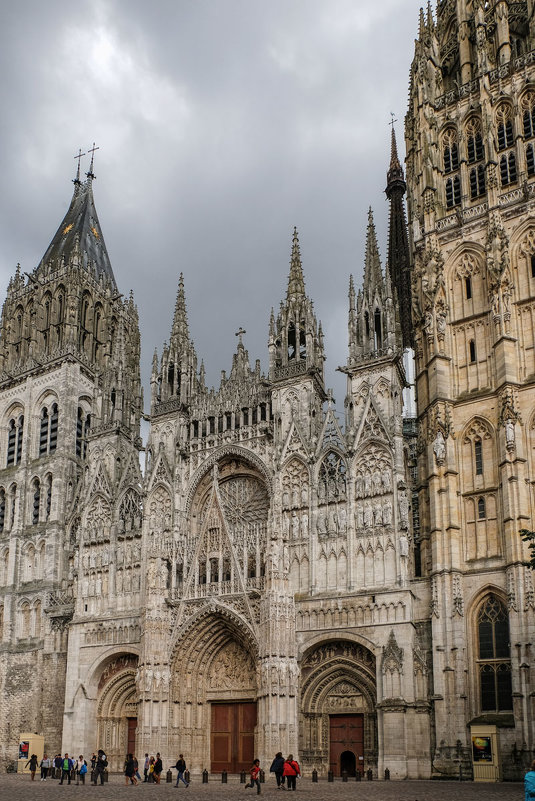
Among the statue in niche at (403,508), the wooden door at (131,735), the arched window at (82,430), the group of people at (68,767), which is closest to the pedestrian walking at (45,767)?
the group of people at (68,767)

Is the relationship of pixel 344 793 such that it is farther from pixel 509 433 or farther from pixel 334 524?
pixel 509 433

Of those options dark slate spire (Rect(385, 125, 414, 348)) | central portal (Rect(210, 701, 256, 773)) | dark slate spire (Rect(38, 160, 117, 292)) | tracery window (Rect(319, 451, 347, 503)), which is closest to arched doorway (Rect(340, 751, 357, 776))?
central portal (Rect(210, 701, 256, 773))

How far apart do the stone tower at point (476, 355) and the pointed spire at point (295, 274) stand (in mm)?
5905

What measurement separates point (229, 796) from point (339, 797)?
3203 millimetres

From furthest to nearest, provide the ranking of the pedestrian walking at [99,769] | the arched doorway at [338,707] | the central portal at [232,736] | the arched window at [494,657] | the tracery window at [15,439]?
the tracery window at [15,439] < the central portal at [232,736] < the arched doorway at [338,707] < the arched window at [494,657] < the pedestrian walking at [99,769]

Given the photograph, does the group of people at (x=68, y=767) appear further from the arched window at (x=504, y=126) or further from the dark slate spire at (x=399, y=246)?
the dark slate spire at (x=399, y=246)

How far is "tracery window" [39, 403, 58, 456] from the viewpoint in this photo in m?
52.2

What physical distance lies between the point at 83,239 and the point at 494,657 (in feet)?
134

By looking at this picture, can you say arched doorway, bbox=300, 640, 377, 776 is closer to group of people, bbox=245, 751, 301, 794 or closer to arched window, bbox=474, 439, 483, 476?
group of people, bbox=245, 751, 301, 794

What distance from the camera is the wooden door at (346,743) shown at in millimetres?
35250

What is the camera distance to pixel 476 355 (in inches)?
1540

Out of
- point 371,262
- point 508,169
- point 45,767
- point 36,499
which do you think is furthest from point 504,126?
point 45,767

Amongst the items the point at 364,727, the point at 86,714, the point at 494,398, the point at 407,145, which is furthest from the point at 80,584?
the point at 407,145

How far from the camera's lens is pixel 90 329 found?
185 ft
